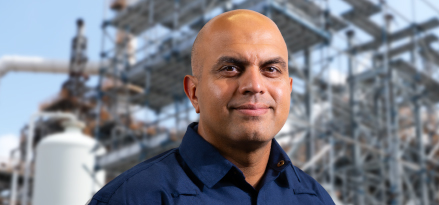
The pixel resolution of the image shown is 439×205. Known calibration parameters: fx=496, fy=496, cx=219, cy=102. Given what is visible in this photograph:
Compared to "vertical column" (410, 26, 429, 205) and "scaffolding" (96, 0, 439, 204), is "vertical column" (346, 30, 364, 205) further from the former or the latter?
"vertical column" (410, 26, 429, 205)

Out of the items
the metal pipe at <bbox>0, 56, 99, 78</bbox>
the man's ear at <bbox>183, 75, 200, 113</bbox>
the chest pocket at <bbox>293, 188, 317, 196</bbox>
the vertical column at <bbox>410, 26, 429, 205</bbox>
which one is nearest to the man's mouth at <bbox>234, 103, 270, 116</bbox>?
the man's ear at <bbox>183, 75, 200, 113</bbox>

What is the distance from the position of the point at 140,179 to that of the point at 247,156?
384 millimetres

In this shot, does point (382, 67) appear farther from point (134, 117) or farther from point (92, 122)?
point (92, 122)

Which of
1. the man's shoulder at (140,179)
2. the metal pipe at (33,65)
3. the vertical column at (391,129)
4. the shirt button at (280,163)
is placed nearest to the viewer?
the man's shoulder at (140,179)

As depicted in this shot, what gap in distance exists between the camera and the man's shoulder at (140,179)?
1511 mm

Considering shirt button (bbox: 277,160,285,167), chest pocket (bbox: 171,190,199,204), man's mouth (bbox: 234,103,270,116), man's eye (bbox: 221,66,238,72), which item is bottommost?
chest pocket (bbox: 171,190,199,204)

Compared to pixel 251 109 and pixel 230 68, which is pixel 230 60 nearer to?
pixel 230 68

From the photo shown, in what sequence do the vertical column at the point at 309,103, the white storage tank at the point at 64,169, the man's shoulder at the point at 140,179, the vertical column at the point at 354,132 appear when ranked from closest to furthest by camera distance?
the man's shoulder at the point at 140,179, the white storage tank at the point at 64,169, the vertical column at the point at 309,103, the vertical column at the point at 354,132

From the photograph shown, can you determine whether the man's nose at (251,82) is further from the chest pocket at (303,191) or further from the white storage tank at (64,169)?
the white storage tank at (64,169)

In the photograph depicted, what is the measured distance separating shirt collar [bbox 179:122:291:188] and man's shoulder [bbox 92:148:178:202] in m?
0.06

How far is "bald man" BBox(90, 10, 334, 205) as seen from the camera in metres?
1.59

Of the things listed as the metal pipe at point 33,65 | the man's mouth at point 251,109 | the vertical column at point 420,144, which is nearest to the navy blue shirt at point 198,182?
the man's mouth at point 251,109

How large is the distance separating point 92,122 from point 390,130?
613 inches

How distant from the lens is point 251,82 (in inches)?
63.6
